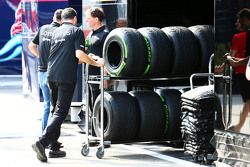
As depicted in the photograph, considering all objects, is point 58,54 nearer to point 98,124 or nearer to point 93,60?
point 93,60

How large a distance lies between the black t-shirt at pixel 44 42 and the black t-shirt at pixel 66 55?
0.82 metres

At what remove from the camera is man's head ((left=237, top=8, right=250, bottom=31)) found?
7.13 meters

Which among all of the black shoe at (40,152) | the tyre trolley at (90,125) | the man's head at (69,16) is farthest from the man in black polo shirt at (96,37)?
Answer: the black shoe at (40,152)

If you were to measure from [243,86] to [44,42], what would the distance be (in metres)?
4.47

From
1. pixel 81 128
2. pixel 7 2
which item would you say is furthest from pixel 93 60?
pixel 7 2

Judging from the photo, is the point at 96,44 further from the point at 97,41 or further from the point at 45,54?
the point at 45,54

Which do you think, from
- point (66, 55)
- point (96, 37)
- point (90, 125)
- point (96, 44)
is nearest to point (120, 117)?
point (90, 125)

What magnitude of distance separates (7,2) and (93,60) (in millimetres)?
16210

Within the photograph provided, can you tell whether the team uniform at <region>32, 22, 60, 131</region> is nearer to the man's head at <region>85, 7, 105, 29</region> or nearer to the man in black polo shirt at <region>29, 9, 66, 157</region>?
the man in black polo shirt at <region>29, 9, 66, 157</region>

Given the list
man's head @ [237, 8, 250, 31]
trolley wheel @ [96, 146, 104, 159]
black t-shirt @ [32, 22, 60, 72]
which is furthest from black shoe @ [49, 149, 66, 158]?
man's head @ [237, 8, 250, 31]

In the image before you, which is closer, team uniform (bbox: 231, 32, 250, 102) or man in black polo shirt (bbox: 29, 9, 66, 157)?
team uniform (bbox: 231, 32, 250, 102)

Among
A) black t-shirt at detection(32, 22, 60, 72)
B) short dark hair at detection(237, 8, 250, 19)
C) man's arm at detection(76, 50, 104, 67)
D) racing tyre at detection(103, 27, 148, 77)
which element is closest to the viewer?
short dark hair at detection(237, 8, 250, 19)

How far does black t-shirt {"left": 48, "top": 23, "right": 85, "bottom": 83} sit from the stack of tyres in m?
1.71

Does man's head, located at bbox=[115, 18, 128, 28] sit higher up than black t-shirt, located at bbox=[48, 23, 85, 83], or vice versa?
man's head, located at bbox=[115, 18, 128, 28]
